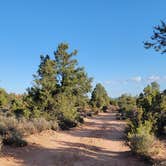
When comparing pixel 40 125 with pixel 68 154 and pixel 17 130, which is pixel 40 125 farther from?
pixel 68 154

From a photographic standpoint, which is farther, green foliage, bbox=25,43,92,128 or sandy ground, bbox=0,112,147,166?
green foliage, bbox=25,43,92,128

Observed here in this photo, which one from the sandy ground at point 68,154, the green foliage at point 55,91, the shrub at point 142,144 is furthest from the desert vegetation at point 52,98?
the shrub at point 142,144

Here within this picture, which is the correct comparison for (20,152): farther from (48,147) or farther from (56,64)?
(56,64)

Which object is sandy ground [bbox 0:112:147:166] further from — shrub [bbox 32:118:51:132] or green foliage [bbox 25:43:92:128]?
green foliage [bbox 25:43:92:128]

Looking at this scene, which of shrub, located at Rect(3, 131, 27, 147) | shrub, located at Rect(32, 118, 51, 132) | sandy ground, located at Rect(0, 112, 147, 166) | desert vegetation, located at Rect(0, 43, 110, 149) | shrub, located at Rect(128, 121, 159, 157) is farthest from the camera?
desert vegetation, located at Rect(0, 43, 110, 149)

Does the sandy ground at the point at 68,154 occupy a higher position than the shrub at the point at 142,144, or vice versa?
the shrub at the point at 142,144

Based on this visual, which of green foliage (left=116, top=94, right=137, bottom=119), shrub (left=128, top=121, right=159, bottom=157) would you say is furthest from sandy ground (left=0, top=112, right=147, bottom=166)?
green foliage (left=116, top=94, right=137, bottom=119)

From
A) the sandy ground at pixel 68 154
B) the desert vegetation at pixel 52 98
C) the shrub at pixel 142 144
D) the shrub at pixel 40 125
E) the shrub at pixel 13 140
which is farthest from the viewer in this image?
the desert vegetation at pixel 52 98

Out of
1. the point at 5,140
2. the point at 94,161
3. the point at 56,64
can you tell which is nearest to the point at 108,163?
the point at 94,161

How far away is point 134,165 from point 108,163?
101 centimetres

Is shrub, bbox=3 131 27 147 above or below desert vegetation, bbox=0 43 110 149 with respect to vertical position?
below

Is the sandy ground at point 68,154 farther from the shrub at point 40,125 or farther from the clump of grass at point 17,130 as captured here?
the shrub at point 40,125

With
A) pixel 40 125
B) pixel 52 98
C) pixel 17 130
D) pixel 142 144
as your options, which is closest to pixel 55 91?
pixel 52 98

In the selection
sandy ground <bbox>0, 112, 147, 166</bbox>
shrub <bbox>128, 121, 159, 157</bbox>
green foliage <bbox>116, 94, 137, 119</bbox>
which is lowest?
sandy ground <bbox>0, 112, 147, 166</bbox>
